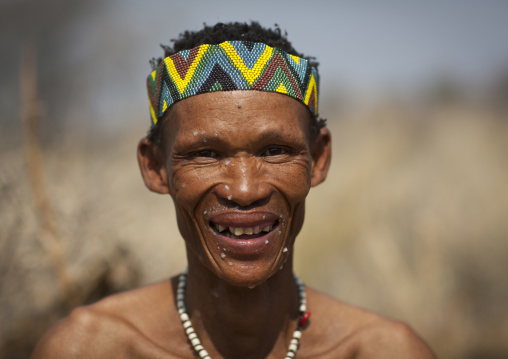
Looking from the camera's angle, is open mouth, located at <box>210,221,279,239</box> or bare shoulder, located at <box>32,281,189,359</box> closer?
open mouth, located at <box>210,221,279,239</box>

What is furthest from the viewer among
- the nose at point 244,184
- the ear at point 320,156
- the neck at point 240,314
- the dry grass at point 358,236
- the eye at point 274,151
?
the dry grass at point 358,236

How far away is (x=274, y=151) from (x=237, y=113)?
22 cm

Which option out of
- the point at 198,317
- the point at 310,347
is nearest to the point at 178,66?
the point at 198,317

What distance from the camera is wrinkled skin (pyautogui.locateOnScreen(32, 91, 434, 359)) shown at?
210 cm

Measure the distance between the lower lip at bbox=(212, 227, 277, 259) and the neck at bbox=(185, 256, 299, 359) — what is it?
0.28 m

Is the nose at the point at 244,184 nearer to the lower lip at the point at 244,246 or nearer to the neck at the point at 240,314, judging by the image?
the lower lip at the point at 244,246

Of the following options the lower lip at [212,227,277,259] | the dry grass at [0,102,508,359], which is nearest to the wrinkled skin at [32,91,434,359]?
the lower lip at [212,227,277,259]

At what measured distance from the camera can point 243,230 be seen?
211 centimetres

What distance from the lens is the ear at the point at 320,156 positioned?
250 cm

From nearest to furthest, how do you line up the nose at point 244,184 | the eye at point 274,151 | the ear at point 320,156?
the nose at point 244,184 < the eye at point 274,151 < the ear at point 320,156

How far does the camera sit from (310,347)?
2.50m

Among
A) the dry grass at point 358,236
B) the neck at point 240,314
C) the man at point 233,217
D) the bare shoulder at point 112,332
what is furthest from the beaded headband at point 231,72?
the dry grass at point 358,236

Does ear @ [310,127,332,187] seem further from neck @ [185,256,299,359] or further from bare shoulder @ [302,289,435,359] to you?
bare shoulder @ [302,289,435,359]

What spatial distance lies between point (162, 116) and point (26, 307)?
8.69 feet
